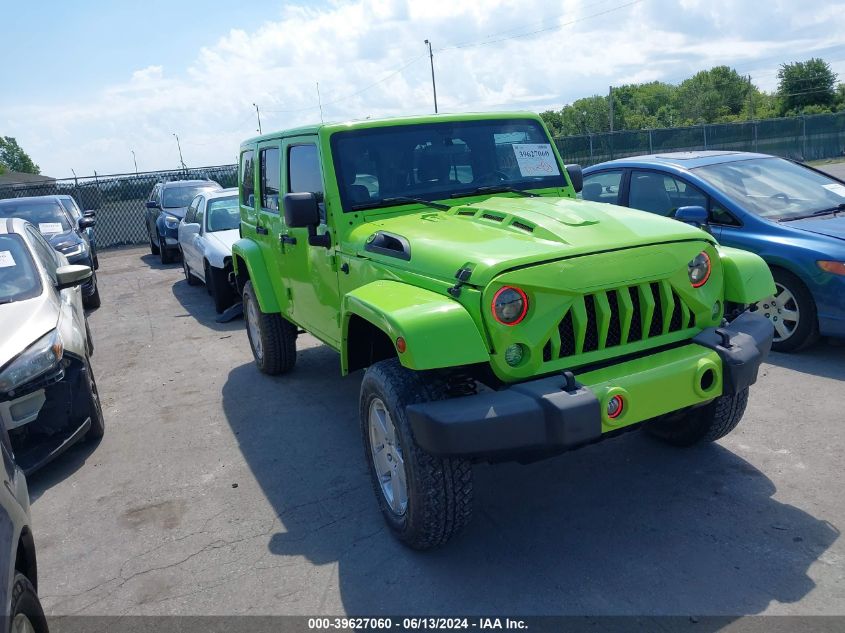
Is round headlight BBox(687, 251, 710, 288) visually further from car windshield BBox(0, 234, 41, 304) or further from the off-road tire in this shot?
car windshield BBox(0, 234, 41, 304)

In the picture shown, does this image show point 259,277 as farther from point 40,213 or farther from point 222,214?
point 40,213

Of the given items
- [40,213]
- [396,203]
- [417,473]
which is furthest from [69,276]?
[40,213]

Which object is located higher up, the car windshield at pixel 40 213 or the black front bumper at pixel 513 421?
the car windshield at pixel 40 213

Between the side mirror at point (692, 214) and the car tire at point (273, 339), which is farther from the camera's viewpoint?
the car tire at point (273, 339)

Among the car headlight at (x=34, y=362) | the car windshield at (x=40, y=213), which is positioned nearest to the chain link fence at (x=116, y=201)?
the car windshield at (x=40, y=213)

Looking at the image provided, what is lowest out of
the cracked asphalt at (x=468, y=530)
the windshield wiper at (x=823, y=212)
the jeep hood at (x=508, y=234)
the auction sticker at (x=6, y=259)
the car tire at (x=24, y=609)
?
the cracked asphalt at (x=468, y=530)

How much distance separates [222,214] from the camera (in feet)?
34.9

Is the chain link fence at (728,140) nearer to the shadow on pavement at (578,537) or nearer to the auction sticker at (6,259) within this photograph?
the auction sticker at (6,259)

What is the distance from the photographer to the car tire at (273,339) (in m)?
6.30

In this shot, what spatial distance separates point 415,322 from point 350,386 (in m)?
3.21

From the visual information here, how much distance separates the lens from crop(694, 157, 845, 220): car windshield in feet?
20.9

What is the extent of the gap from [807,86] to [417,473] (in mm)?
82080

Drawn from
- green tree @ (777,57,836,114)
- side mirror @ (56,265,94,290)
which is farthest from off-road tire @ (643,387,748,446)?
green tree @ (777,57,836,114)

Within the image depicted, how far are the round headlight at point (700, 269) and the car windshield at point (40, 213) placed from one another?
10.5m
